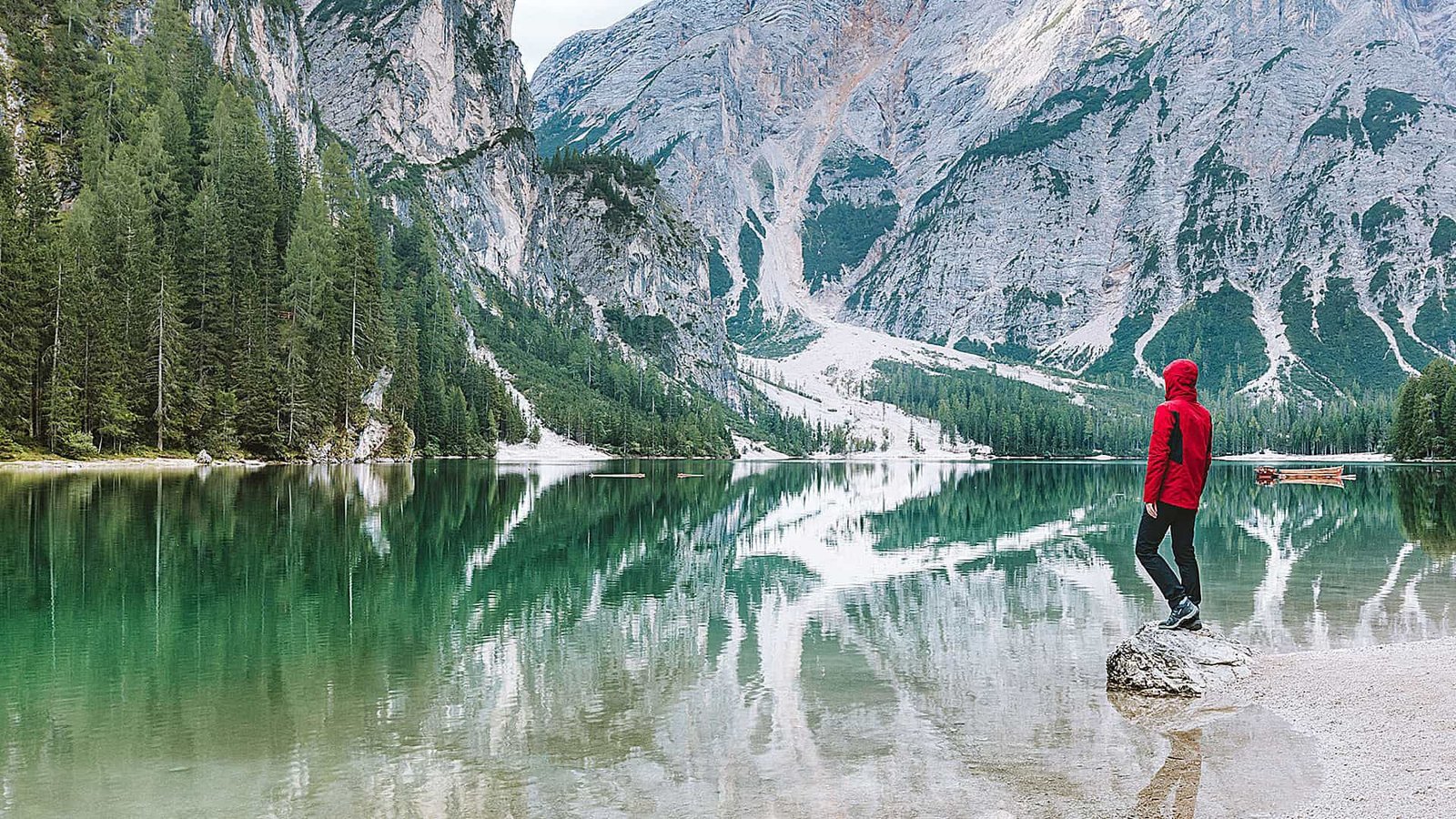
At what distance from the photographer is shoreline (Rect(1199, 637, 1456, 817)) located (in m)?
9.77

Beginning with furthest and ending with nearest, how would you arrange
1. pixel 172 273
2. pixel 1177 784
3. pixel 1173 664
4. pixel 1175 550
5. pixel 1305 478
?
1. pixel 1305 478
2. pixel 172 273
3. pixel 1175 550
4. pixel 1173 664
5. pixel 1177 784

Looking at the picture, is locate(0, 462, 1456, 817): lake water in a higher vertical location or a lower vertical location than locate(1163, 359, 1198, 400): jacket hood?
lower

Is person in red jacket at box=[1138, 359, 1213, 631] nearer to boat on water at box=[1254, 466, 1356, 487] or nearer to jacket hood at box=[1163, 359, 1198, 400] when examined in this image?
jacket hood at box=[1163, 359, 1198, 400]

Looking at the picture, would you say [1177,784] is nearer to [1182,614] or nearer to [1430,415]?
[1182,614]

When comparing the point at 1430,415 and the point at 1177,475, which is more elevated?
the point at 1430,415

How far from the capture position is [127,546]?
28750mm

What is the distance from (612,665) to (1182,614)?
9.25 m

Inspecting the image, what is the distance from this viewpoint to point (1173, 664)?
14609 mm

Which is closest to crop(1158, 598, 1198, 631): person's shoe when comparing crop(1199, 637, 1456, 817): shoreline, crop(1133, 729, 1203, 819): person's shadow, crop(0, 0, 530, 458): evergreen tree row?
crop(1199, 637, 1456, 817): shoreline

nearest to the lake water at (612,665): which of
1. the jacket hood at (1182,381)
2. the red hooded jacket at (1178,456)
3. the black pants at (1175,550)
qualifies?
the black pants at (1175,550)

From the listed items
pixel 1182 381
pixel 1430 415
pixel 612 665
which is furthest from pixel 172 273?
pixel 1430 415

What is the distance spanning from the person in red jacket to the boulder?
2.62ft

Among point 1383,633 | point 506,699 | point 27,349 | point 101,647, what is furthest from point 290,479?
point 1383,633

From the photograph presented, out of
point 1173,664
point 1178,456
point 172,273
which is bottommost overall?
point 1173,664
